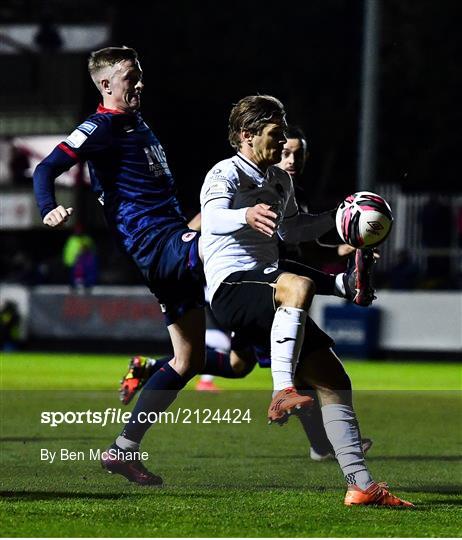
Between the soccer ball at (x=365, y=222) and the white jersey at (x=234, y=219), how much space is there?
313 mm

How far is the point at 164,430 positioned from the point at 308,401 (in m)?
4.44

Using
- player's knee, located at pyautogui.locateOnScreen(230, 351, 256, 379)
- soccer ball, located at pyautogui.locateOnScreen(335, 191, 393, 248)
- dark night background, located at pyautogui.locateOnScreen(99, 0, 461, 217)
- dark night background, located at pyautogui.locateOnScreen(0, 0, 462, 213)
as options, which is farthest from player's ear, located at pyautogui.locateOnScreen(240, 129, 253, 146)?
dark night background, located at pyautogui.locateOnScreen(99, 0, 461, 217)

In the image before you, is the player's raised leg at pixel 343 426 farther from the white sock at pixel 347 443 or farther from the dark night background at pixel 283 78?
the dark night background at pixel 283 78

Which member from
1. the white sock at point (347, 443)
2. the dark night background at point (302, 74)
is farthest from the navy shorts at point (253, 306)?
the dark night background at point (302, 74)

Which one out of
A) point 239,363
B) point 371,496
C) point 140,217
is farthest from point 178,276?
point 239,363

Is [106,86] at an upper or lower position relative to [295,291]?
upper

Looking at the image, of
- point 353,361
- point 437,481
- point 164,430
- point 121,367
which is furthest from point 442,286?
point 437,481

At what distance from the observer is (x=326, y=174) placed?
39.4m

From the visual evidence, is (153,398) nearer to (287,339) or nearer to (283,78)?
(287,339)

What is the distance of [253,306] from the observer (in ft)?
21.2

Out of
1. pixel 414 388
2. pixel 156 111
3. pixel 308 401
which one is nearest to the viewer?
pixel 308 401

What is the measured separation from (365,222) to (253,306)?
646mm

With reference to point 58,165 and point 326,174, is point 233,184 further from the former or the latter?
point 326,174

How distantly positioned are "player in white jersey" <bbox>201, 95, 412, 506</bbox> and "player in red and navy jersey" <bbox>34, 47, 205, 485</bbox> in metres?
0.62
